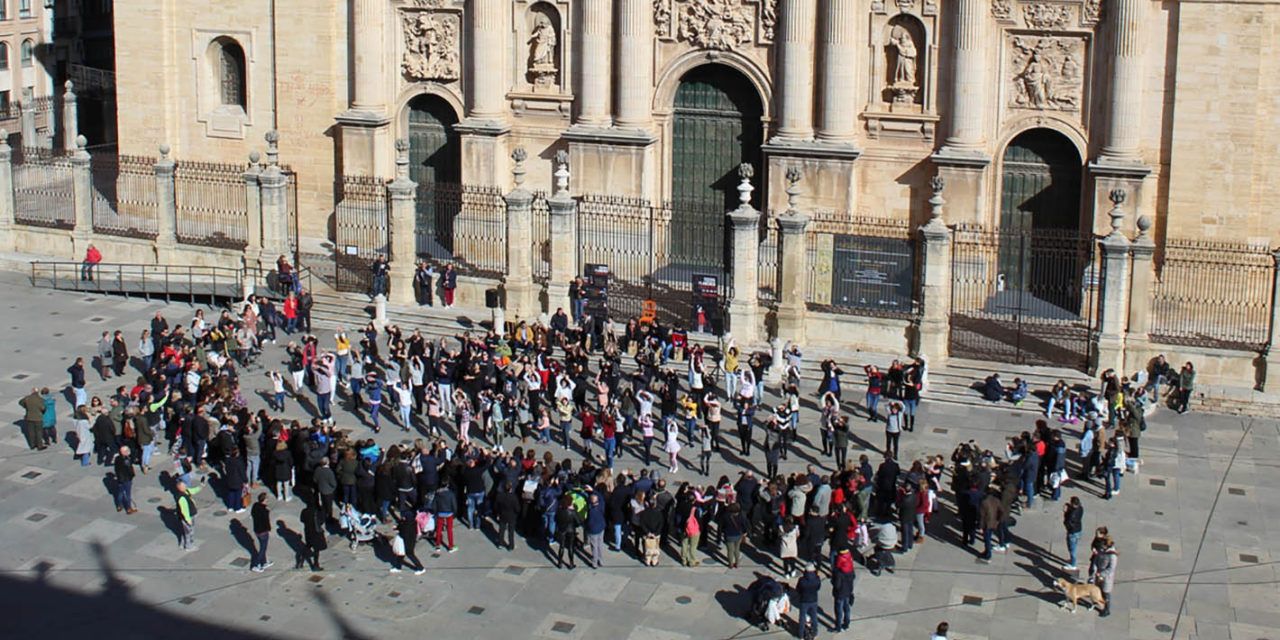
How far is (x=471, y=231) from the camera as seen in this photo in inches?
1762

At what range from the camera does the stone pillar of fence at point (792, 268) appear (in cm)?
3897

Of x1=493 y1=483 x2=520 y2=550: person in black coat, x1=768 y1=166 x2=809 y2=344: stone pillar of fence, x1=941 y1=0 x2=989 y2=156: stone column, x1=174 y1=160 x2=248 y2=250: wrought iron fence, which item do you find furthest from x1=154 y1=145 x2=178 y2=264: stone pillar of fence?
x1=493 y1=483 x2=520 y2=550: person in black coat

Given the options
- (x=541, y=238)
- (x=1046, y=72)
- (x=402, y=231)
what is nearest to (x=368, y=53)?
(x=402, y=231)

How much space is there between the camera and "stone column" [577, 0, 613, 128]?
44.4 meters

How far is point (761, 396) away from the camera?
37.3 meters

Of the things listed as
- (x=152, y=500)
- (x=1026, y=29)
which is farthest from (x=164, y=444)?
(x=1026, y=29)

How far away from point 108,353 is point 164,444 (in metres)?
5.83

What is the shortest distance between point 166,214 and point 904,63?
18794 mm

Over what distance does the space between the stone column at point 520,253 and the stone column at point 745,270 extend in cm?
494

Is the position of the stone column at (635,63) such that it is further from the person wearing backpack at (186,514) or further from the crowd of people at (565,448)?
the person wearing backpack at (186,514)

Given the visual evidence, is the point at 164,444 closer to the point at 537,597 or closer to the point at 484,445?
the point at 484,445

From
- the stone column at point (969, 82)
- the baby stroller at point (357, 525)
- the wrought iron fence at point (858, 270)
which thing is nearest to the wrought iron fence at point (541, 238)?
the wrought iron fence at point (858, 270)

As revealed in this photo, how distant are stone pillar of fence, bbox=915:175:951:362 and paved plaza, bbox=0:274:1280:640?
621 cm

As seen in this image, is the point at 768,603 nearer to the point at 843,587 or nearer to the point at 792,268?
the point at 843,587
